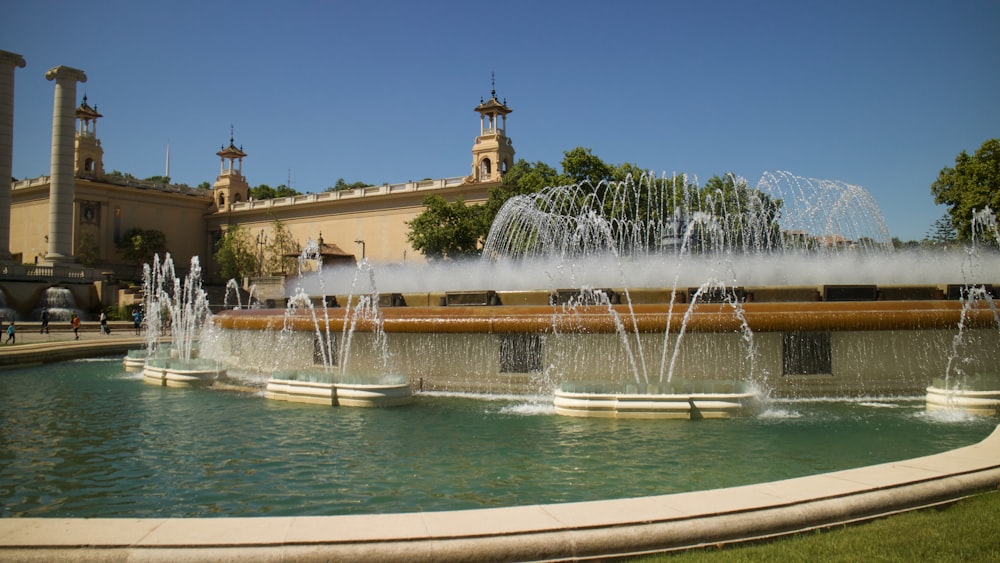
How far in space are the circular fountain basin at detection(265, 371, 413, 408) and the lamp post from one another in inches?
2141

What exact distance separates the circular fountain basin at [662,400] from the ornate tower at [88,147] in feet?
227

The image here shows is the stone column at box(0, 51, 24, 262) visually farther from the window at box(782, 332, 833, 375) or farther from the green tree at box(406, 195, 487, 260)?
the window at box(782, 332, 833, 375)

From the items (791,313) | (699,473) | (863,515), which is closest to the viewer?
(863,515)

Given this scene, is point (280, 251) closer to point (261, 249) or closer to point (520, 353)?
point (261, 249)

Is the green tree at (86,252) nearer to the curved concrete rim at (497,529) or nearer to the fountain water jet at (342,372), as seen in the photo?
the fountain water jet at (342,372)

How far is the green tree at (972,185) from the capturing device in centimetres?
3572

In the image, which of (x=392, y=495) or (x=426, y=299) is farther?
(x=426, y=299)

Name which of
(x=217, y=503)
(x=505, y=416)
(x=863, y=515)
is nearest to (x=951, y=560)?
(x=863, y=515)

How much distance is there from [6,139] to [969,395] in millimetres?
54762

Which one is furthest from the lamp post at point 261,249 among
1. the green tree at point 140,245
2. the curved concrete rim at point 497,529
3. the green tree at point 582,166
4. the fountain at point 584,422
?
the curved concrete rim at point 497,529

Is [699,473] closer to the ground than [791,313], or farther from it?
closer to the ground

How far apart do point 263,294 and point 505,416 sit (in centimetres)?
4769

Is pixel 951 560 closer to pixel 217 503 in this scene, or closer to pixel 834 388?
pixel 217 503

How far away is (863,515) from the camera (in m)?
4.91
